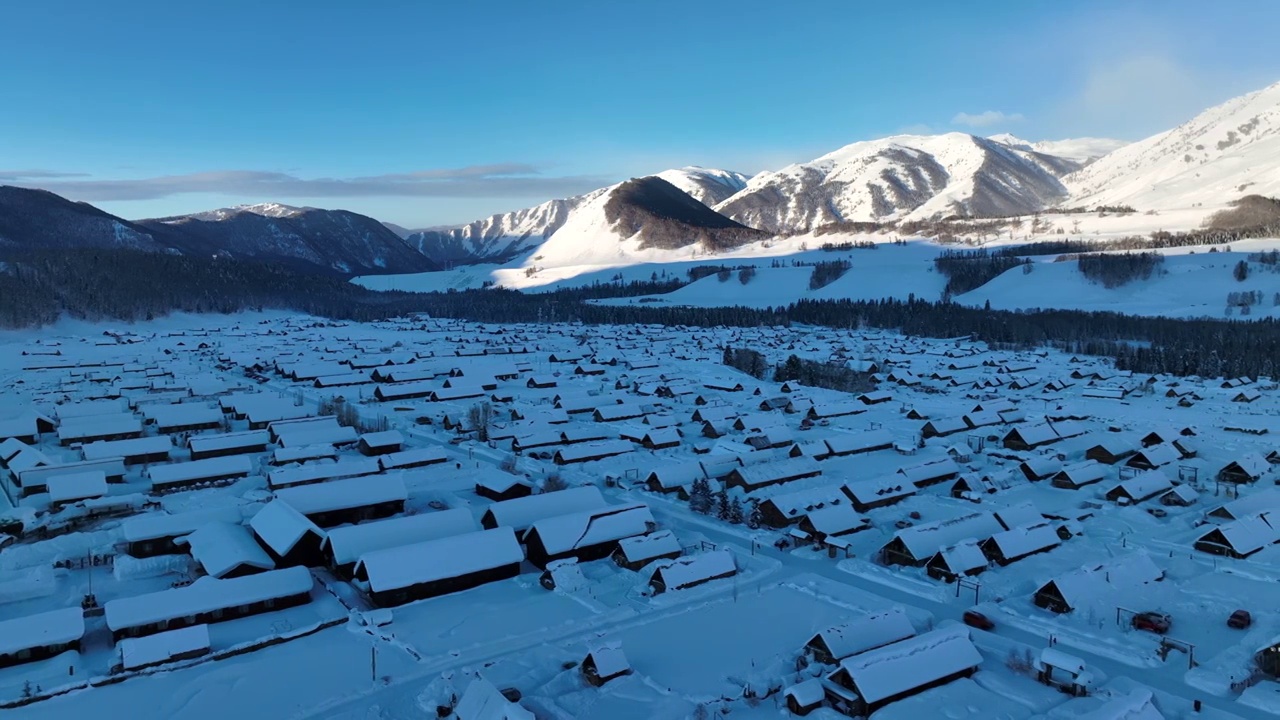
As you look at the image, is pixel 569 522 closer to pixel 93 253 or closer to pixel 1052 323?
pixel 1052 323

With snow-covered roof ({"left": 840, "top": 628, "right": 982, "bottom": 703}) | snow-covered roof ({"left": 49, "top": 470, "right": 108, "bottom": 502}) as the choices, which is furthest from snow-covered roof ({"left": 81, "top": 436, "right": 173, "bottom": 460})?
snow-covered roof ({"left": 840, "top": 628, "right": 982, "bottom": 703})

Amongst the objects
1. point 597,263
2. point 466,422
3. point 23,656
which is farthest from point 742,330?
point 597,263

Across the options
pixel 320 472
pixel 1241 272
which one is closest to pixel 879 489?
pixel 320 472

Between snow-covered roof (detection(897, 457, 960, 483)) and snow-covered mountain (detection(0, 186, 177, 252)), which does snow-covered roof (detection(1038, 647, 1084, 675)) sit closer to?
snow-covered roof (detection(897, 457, 960, 483))

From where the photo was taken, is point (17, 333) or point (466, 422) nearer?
point (466, 422)

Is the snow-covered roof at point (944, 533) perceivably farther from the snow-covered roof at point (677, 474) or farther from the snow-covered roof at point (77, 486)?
the snow-covered roof at point (77, 486)
